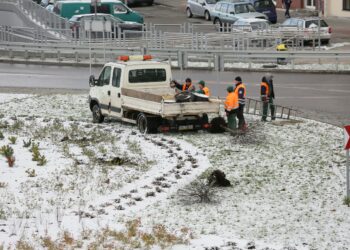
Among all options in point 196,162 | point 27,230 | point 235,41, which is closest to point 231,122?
point 196,162

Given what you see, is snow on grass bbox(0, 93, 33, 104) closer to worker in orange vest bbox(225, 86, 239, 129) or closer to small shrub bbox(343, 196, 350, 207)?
worker in orange vest bbox(225, 86, 239, 129)

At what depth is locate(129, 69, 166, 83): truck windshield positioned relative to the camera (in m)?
27.2

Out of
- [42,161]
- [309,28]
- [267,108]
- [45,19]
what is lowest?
[42,161]

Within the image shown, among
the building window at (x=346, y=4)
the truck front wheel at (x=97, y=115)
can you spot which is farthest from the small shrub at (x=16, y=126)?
the building window at (x=346, y=4)

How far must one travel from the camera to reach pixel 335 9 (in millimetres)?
62875

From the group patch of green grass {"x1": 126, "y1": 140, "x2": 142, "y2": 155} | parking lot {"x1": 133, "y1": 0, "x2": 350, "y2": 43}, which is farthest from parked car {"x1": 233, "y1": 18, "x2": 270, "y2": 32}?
patch of green grass {"x1": 126, "y1": 140, "x2": 142, "y2": 155}

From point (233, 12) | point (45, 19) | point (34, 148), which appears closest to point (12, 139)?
point (34, 148)

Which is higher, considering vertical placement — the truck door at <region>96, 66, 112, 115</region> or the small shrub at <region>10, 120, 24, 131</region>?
the truck door at <region>96, 66, 112, 115</region>

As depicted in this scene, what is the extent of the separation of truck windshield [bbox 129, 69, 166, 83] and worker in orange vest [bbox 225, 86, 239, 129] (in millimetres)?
2764

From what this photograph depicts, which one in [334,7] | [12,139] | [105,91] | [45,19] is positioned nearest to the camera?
[12,139]

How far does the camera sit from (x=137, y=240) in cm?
1630

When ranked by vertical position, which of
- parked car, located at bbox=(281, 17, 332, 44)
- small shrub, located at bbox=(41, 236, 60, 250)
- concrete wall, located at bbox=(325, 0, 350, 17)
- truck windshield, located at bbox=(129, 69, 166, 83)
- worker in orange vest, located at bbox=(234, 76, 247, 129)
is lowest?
small shrub, located at bbox=(41, 236, 60, 250)

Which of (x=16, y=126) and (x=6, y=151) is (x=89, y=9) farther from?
(x=6, y=151)

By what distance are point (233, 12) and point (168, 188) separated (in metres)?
37.8
